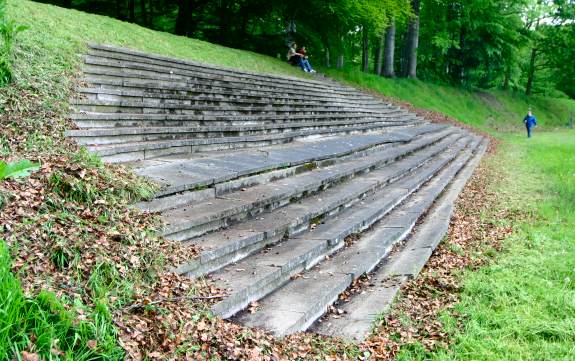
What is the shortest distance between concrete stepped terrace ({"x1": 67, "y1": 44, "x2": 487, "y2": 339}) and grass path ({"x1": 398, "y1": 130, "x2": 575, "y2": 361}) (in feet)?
2.06

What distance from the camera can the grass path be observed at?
3361 millimetres

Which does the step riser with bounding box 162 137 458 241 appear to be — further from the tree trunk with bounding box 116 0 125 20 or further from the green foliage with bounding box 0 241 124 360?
the tree trunk with bounding box 116 0 125 20

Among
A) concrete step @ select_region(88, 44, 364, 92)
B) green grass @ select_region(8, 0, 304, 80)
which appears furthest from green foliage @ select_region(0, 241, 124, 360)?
concrete step @ select_region(88, 44, 364, 92)

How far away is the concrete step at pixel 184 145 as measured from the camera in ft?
18.8

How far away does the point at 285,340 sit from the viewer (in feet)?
10.5

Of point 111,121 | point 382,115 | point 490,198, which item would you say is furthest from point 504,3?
point 111,121

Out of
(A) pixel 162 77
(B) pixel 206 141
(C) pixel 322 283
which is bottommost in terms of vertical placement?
(C) pixel 322 283

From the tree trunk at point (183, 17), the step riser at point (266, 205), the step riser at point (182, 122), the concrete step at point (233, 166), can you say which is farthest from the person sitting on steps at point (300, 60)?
the step riser at point (266, 205)

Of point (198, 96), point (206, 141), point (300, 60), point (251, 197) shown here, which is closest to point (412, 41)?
point (300, 60)

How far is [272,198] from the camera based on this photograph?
205 inches

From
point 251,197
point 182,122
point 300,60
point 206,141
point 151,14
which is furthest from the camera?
point 151,14

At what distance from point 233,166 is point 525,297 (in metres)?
3.36

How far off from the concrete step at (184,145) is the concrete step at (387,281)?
2789 mm

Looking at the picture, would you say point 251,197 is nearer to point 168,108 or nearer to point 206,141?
point 206,141
